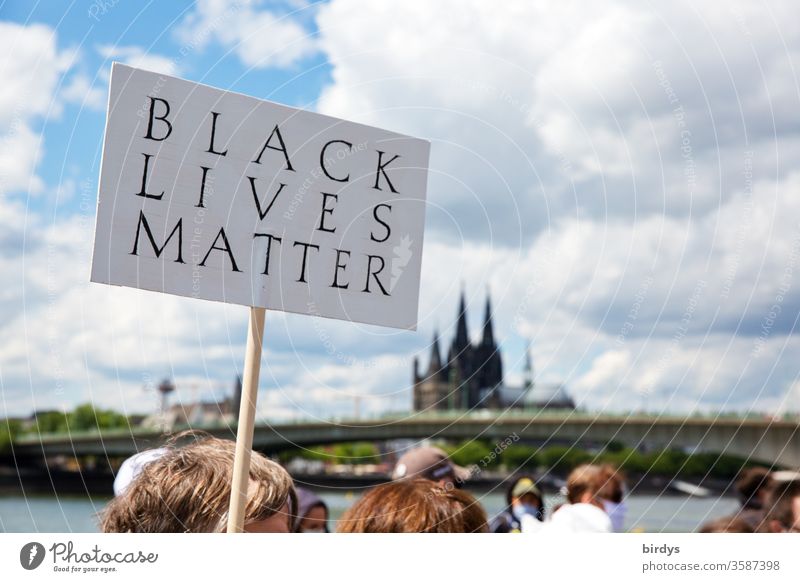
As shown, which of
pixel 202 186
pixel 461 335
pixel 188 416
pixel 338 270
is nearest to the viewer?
pixel 202 186

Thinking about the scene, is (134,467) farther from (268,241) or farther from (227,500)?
(268,241)

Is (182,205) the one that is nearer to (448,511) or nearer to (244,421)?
(244,421)

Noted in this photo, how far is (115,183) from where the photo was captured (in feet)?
11.6

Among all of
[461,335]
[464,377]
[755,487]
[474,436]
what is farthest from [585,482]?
[464,377]

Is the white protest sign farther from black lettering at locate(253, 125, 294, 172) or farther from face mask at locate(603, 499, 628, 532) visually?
face mask at locate(603, 499, 628, 532)

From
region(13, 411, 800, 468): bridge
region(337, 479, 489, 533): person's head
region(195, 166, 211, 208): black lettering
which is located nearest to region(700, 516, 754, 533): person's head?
region(337, 479, 489, 533): person's head

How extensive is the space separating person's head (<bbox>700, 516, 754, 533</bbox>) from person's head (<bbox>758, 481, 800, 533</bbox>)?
0.29 meters

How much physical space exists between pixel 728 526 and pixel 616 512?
4.20 feet

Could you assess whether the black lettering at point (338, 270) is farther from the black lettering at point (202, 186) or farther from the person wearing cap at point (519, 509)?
the person wearing cap at point (519, 509)

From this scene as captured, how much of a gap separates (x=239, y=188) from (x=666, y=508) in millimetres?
50122

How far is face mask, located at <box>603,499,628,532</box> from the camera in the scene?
625 centimetres

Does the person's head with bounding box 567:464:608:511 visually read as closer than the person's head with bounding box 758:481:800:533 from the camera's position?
No

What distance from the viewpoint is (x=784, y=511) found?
17.8 feet
